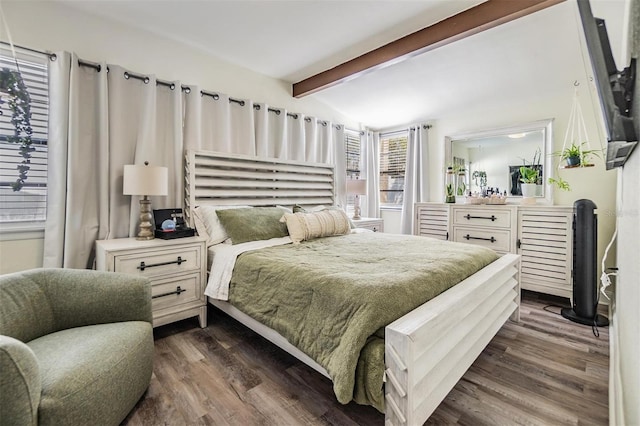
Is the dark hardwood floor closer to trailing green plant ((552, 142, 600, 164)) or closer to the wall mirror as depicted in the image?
trailing green plant ((552, 142, 600, 164))

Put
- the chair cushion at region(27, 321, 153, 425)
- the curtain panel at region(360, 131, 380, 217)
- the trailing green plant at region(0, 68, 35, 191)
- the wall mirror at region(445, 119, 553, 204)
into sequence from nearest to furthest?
the chair cushion at region(27, 321, 153, 425) < the trailing green plant at region(0, 68, 35, 191) < the wall mirror at region(445, 119, 553, 204) < the curtain panel at region(360, 131, 380, 217)

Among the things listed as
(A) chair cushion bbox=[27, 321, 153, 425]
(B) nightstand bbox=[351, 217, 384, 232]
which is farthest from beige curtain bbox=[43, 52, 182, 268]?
(B) nightstand bbox=[351, 217, 384, 232]

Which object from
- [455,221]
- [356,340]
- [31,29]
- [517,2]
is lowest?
[356,340]

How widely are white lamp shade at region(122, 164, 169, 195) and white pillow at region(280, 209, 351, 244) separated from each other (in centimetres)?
116

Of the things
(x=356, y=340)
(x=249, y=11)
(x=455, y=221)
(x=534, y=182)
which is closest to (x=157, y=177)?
(x=249, y=11)

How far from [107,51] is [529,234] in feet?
14.8

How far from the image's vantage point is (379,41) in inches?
112

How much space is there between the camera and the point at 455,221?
12.4 ft

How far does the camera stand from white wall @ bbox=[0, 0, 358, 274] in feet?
6.98

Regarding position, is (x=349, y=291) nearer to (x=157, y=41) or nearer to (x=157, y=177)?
(x=157, y=177)

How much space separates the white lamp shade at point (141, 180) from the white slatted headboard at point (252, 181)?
21.4 inches

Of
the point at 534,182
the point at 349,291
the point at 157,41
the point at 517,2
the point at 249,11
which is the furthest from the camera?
the point at 534,182

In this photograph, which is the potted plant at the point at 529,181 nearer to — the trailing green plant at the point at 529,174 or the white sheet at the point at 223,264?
the trailing green plant at the point at 529,174

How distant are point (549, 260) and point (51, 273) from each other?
4.18m
